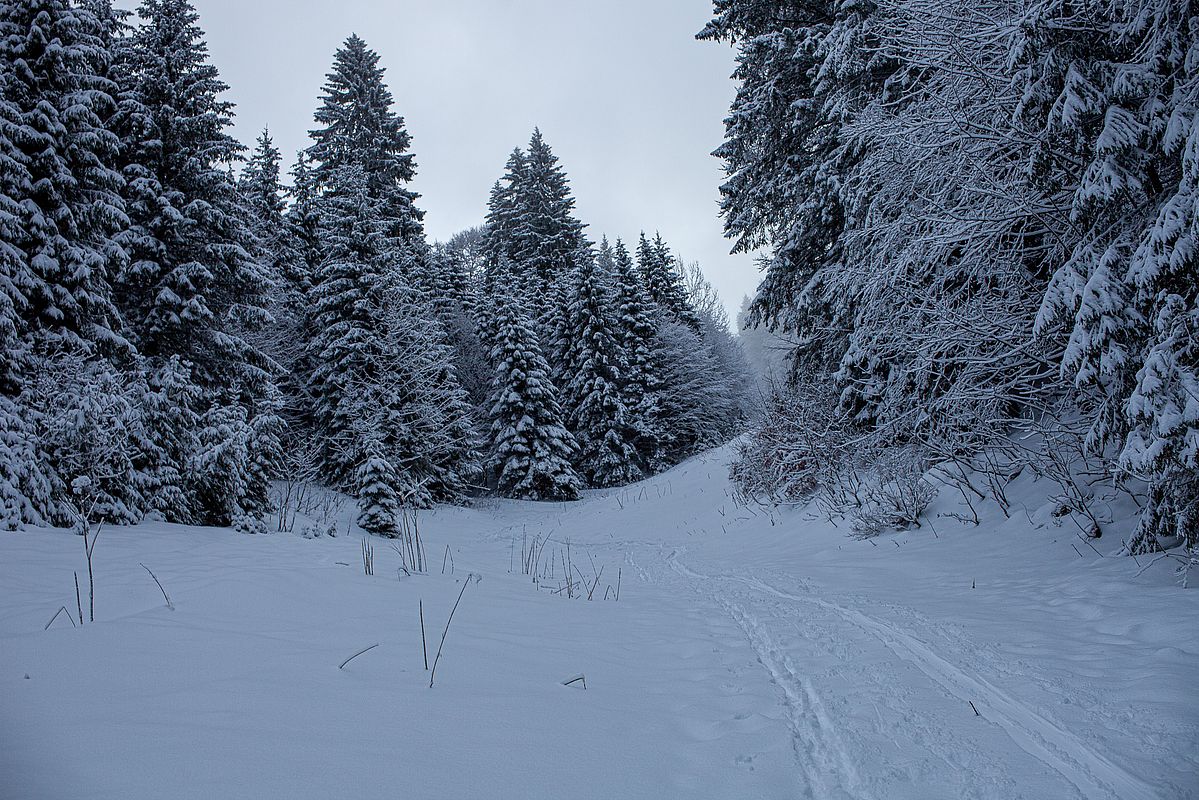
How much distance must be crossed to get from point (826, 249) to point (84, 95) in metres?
14.2

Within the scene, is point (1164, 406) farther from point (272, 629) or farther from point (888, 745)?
point (272, 629)

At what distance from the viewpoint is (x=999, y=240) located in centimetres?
621

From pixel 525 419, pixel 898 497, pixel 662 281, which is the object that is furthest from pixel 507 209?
pixel 898 497

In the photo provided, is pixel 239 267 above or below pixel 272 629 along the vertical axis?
above

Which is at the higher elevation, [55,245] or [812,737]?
[55,245]

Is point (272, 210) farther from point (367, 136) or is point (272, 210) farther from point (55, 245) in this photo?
point (55, 245)

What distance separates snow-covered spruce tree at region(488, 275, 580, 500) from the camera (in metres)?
24.2

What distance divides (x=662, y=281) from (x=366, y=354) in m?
21.5

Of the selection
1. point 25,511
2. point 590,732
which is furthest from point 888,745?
point 25,511

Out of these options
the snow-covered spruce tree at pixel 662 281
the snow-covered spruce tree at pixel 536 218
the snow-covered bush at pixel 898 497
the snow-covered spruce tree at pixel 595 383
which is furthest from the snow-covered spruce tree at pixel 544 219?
the snow-covered bush at pixel 898 497

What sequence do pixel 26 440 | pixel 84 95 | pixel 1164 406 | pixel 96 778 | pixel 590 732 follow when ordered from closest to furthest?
pixel 96 778
pixel 590 732
pixel 1164 406
pixel 26 440
pixel 84 95

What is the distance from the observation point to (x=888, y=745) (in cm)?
234

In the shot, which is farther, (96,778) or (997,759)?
(997,759)

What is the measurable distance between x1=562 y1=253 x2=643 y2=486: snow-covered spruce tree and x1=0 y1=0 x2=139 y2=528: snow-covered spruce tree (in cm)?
1810
